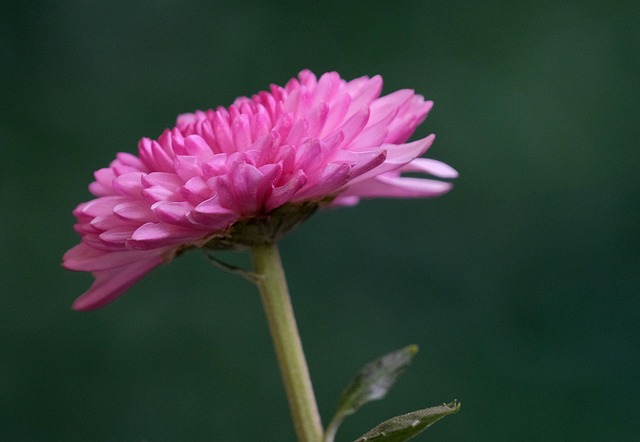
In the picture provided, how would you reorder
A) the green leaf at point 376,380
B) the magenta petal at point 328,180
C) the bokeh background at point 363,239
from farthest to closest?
the bokeh background at point 363,239 < the green leaf at point 376,380 < the magenta petal at point 328,180

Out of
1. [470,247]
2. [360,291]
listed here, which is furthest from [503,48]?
[360,291]

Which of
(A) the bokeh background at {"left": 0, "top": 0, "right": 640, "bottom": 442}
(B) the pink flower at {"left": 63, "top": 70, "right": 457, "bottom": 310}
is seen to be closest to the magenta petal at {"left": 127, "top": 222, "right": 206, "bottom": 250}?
(B) the pink flower at {"left": 63, "top": 70, "right": 457, "bottom": 310}

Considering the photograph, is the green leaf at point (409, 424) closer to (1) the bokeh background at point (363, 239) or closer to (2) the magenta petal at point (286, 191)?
(2) the magenta petal at point (286, 191)

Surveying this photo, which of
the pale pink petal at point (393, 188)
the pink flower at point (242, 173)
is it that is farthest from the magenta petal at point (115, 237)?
the pale pink petal at point (393, 188)

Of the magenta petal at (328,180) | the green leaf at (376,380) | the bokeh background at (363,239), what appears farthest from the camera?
the bokeh background at (363,239)

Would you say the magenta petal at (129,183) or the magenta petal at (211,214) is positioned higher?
the magenta petal at (129,183)

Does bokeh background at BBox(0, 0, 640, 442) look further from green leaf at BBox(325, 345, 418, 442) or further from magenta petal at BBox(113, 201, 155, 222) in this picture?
magenta petal at BBox(113, 201, 155, 222)

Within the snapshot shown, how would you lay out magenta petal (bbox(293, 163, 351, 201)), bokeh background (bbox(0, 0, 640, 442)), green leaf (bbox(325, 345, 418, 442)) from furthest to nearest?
bokeh background (bbox(0, 0, 640, 442)) → green leaf (bbox(325, 345, 418, 442)) → magenta petal (bbox(293, 163, 351, 201))

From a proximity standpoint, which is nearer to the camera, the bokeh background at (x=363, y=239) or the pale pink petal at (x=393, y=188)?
the pale pink petal at (x=393, y=188)

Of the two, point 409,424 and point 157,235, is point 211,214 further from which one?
point 409,424
